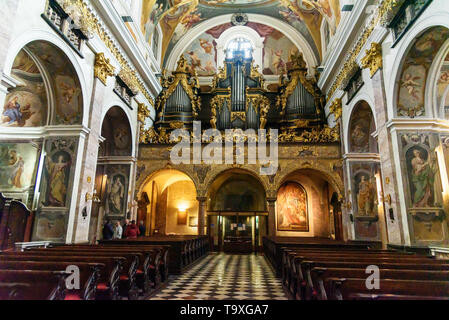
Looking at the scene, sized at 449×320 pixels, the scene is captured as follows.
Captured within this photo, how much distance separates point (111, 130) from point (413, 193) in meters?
11.8

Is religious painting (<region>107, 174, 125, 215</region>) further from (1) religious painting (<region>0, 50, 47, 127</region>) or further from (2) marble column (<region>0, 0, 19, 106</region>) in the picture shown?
(2) marble column (<region>0, 0, 19, 106</region>)

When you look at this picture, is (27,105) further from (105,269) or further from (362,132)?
(362,132)

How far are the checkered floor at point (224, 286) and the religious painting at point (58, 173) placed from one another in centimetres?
406

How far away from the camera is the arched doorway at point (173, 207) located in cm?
1695

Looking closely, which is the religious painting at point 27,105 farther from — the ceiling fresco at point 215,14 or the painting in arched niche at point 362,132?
the painting in arched niche at point 362,132

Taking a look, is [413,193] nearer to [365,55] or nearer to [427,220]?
[427,220]

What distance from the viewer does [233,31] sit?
61.3 feet

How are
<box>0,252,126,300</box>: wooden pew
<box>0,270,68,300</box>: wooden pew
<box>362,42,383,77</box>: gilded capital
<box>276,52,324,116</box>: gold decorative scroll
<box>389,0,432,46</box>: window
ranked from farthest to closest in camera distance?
<box>276,52,324,116</box>: gold decorative scroll < <box>362,42,383,77</box>: gilded capital < <box>389,0,432,46</box>: window < <box>0,252,126,300</box>: wooden pew < <box>0,270,68,300</box>: wooden pew

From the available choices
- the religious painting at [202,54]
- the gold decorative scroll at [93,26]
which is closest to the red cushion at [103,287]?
the gold decorative scroll at [93,26]

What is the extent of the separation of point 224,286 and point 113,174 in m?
8.75

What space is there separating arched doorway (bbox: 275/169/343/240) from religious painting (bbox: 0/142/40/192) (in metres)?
11.5

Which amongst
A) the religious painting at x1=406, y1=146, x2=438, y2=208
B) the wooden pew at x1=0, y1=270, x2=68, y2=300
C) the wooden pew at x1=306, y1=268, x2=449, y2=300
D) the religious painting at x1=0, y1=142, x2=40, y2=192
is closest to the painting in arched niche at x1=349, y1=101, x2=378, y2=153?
the religious painting at x1=406, y1=146, x2=438, y2=208

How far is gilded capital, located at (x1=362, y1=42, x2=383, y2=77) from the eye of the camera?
863 cm
